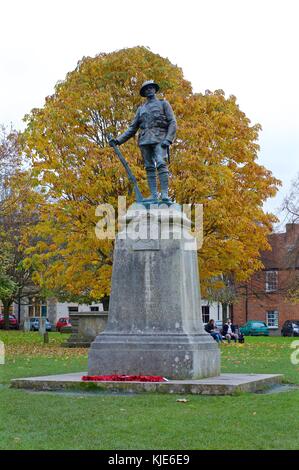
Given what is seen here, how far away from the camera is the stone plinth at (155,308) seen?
1355 centimetres

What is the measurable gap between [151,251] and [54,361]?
7737 mm

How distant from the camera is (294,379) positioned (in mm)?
15172

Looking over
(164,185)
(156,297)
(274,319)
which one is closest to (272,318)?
(274,319)

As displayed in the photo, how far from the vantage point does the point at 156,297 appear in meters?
14.0

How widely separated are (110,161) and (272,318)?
1816 inches

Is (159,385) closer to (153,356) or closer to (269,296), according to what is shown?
(153,356)

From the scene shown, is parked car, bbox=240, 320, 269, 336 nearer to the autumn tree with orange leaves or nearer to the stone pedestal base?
the autumn tree with orange leaves

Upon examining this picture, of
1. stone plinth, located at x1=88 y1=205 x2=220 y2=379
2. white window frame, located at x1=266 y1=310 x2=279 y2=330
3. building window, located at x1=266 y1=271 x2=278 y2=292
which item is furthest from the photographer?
white window frame, located at x1=266 y1=310 x2=279 y2=330

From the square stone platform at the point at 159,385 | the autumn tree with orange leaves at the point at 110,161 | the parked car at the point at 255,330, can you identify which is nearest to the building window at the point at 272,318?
the parked car at the point at 255,330

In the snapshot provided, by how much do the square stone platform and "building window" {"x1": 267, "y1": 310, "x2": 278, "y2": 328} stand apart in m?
58.2

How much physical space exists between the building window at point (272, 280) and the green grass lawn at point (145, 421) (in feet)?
191

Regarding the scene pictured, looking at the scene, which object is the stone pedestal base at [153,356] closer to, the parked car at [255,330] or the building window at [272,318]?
the parked car at [255,330]

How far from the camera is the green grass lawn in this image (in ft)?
26.0

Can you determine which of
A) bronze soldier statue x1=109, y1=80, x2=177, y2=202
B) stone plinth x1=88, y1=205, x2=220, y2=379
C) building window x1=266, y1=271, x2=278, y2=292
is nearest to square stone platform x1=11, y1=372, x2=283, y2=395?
stone plinth x1=88, y1=205, x2=220, y2=379
